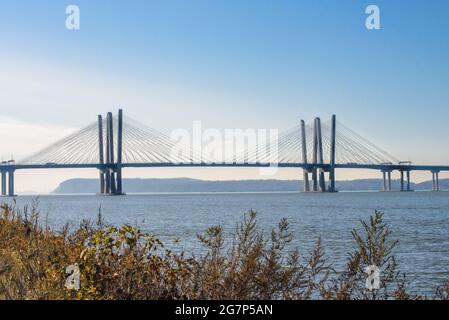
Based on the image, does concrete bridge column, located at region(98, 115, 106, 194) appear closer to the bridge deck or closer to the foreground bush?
the bridge deck

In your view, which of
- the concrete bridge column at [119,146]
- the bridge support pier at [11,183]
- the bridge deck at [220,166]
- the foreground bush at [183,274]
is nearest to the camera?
the foreground bush at [183,274]

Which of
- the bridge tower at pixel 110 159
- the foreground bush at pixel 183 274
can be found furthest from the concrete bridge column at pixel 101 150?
the foreground bush at pixel 183 274

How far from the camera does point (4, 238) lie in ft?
37.3

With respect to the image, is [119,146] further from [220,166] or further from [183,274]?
[183,274]

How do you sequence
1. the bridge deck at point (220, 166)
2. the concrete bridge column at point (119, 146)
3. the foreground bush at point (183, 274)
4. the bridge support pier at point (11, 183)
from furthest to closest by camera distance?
1. the bridge support pier at point (11, 183)
2. the concrete bridge column at point (119, 146)
3. the bridge deck at point (220, 166)
4. the foreground bush at point (183, 274)

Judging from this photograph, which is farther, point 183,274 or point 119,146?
point 119,146

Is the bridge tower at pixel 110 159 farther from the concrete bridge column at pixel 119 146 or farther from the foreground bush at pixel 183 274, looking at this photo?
the foreground bush at pixel 183 274

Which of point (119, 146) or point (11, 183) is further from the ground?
point (119, 146)

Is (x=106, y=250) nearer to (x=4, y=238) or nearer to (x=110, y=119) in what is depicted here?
Result: (x=4, y=238)

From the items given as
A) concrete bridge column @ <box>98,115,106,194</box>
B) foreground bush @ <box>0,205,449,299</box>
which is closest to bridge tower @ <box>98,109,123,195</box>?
concrete bridge column @ <box>98,115,106,194</box>

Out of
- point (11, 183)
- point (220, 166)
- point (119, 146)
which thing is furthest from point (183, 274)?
point (11, 183)
